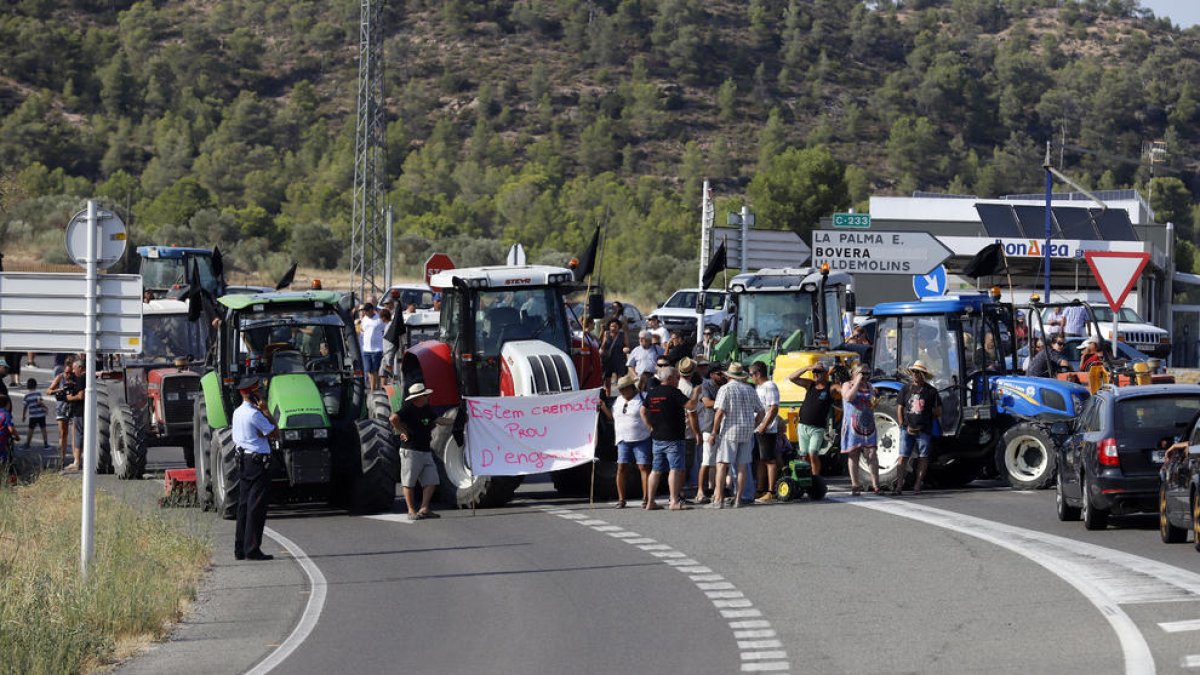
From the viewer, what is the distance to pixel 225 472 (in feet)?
67.5

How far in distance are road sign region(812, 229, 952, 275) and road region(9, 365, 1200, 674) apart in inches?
513

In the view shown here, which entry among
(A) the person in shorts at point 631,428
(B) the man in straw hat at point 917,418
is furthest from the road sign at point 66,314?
(B) the man in straw hat at point 917,418

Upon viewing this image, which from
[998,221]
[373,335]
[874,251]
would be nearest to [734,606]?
[373,335]

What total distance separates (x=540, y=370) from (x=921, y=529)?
5.26 m

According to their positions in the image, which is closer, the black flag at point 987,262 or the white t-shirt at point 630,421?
the white t-shirt at point 630,421

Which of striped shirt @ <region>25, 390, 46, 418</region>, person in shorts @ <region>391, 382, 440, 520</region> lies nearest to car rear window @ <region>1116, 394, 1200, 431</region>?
person in shorts @ <region>391, 382, 440, 520</region>

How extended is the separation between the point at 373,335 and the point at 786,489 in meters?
11.9

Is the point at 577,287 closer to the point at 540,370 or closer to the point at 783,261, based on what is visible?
the point at 540,370

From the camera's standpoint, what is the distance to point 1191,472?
1670 centimetres

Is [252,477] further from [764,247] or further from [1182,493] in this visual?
[764,247]

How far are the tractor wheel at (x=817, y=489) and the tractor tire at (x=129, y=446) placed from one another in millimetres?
9851

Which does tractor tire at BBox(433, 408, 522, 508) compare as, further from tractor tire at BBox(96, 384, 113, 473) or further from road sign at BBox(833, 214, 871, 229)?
road sign at BBox(833, 214, 871, 229)

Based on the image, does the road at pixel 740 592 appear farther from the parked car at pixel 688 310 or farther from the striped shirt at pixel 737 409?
the parked car at pixel 688 310

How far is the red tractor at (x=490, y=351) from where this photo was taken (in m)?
22.5
